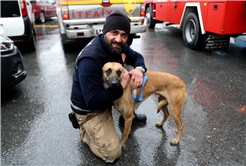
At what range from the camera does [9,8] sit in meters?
5.19

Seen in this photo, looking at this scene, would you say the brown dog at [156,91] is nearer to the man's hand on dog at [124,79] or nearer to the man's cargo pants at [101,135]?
the man's hand on dog at [124,79]

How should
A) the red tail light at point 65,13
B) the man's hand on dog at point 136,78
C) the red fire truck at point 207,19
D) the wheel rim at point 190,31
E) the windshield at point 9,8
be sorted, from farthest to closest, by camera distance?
the wheel rim at point 190,31
the red tail light at point 65,13
the windshield at point 9,8
the red fire truck at point 207,19
the man's hand on dog at point 136,78

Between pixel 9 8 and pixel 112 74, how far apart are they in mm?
4763

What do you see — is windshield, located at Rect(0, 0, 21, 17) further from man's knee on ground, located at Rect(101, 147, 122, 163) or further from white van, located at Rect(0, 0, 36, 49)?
man's knee on ground, located at Rect(101, 147, 122, 163)

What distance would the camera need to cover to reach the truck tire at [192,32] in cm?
620

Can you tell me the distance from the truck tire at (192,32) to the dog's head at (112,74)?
4.97m

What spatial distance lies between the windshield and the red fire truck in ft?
17.8

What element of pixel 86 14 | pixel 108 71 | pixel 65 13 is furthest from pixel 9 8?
pixel 108 71

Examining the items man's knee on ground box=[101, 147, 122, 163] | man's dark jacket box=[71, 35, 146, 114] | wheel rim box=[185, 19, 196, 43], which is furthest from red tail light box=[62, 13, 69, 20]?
man's knee on ground box=[101, 147, 122, 163]

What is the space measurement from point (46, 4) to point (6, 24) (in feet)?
33.4

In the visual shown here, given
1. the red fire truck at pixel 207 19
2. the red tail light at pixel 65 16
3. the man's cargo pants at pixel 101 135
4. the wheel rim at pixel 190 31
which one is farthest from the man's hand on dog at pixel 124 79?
the wheel rim at pixel 190 31

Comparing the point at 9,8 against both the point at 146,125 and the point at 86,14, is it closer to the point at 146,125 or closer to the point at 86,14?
the point at 86,14

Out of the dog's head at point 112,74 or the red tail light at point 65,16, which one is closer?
the dog's head at point 112,74

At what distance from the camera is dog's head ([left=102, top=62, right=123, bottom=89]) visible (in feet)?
6.45
